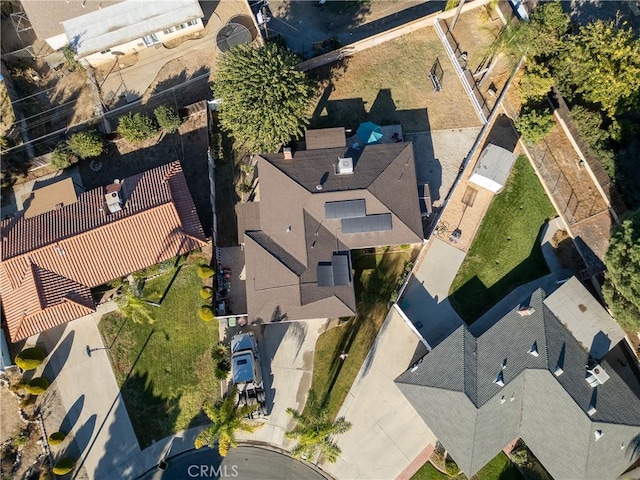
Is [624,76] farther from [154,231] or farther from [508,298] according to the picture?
[154,231]

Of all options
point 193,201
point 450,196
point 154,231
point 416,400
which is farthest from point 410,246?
point 154,231

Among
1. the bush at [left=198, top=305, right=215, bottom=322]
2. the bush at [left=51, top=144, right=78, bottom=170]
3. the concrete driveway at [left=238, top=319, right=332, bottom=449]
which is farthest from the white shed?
the bush at [left=51, top=144, right=78, bottom=170]

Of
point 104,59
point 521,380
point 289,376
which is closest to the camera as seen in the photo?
point 521,380

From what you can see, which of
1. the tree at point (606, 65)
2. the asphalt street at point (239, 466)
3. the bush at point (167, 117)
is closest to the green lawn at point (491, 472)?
the asphalt street at point (239, 466)

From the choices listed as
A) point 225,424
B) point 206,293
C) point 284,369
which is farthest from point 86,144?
point 225,424

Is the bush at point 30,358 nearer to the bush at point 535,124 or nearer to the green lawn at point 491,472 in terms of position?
the green lawn at point 491,472

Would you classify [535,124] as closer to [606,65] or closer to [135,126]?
[606,65]
